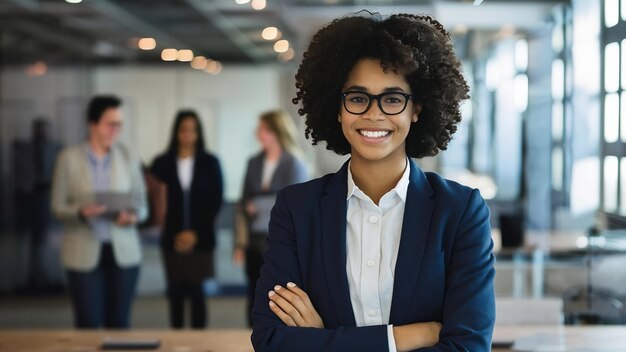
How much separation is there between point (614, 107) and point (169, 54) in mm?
2999

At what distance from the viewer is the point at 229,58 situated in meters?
6.66

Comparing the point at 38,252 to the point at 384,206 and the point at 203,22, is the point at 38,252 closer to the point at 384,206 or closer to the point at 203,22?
the point at 203,22

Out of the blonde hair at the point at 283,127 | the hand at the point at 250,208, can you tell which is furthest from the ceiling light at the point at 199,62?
the hand at the point at 250,208

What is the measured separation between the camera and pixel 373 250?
2.06 metres

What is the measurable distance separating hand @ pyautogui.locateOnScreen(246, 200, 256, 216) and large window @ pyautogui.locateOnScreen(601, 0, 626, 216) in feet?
7.35

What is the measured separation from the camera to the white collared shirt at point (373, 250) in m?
2.05

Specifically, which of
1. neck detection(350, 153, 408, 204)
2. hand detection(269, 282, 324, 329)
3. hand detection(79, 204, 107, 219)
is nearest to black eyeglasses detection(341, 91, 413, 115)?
neck detection(350, 153, 408, 204)

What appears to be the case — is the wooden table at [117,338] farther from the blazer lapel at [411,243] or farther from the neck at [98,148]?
the neck at [98,148]

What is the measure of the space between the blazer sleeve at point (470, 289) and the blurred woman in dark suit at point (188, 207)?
4386 mm

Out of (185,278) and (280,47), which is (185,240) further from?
(280,47)

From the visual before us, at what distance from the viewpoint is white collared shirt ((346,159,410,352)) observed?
2047 millimetres

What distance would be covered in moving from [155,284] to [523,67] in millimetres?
2929

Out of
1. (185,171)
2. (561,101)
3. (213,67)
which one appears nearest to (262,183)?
(185,171)

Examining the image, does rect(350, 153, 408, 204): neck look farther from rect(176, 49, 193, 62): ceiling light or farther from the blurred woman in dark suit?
rect(176, 49, 193, 62): ceiling light
